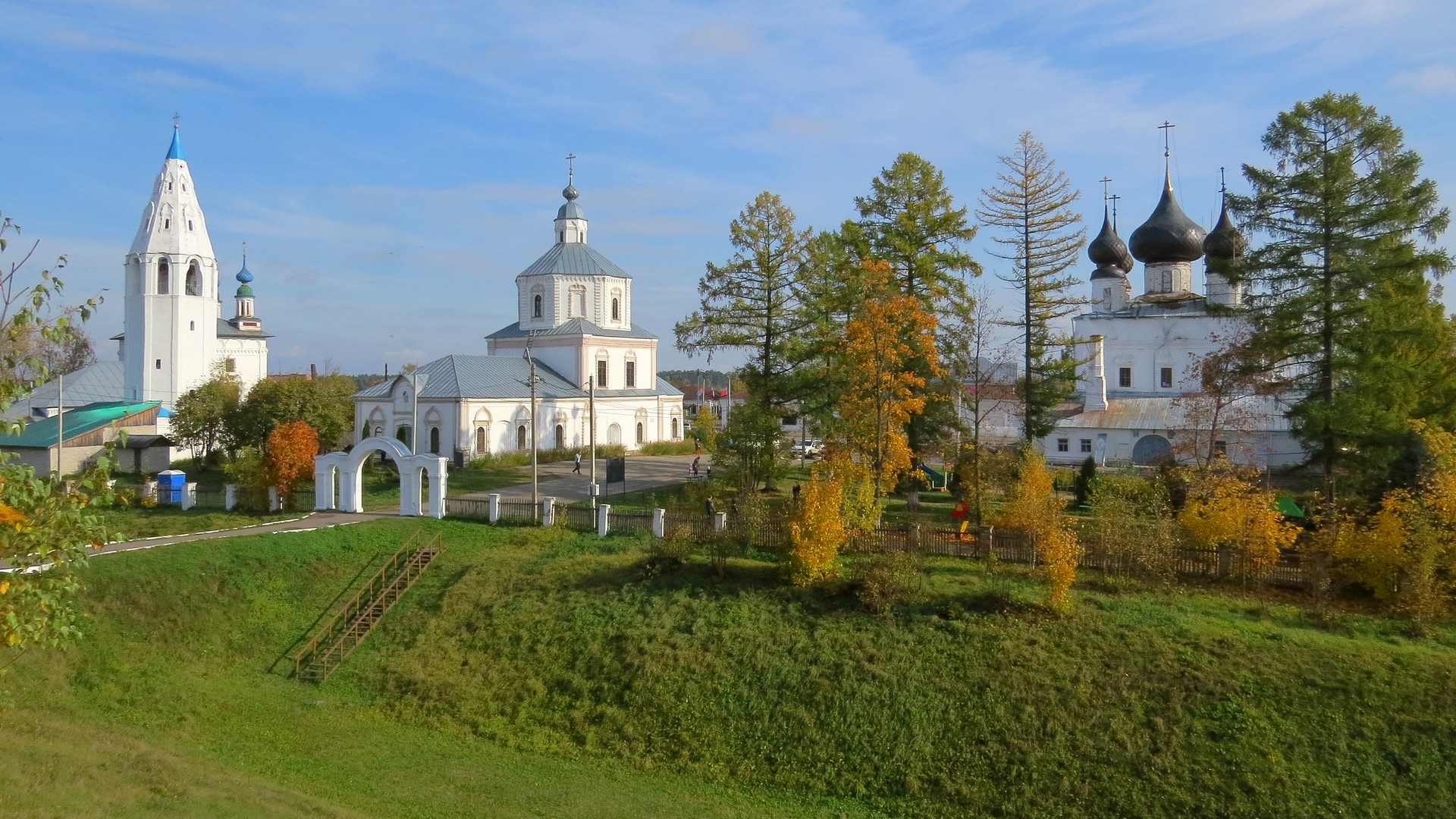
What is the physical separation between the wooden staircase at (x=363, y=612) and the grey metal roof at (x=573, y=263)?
79.3ft

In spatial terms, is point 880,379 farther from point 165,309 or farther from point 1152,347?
point 165,309

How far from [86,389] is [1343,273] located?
176ft

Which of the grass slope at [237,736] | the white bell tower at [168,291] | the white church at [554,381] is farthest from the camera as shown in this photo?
the white bell tower at [168,291]

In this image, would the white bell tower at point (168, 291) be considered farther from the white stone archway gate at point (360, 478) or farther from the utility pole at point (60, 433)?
the white stone archway gate at point (360, 478)

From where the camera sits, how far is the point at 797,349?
94.1 ft

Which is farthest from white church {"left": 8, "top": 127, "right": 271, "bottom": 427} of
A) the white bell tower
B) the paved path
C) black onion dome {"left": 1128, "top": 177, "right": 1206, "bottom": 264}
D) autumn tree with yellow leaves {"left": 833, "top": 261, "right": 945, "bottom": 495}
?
black onion dome {"left": 1128, "top": 177, "right": 1206, "bottom": 264}

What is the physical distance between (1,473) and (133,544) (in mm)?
16446

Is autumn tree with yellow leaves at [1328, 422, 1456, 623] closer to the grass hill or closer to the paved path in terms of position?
the grass hill

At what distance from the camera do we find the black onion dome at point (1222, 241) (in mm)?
39344

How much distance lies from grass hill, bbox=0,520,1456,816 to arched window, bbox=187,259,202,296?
1333 inches

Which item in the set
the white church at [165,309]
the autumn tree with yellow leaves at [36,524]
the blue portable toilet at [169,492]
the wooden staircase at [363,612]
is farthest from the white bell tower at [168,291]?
the autumn tree with yellow leaves at [36,524]

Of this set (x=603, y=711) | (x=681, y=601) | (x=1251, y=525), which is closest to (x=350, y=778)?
(x=603, y=711)

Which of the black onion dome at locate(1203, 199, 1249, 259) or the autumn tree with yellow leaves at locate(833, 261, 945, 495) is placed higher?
the black onion dome at locate(1203, 199, 1249, 259)

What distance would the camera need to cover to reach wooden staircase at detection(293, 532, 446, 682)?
18000 mm
